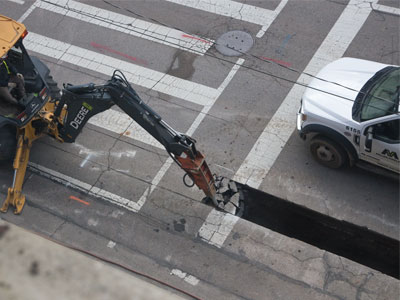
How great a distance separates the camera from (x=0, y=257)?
4.96 meters

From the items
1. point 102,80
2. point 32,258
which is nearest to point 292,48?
point 102,80

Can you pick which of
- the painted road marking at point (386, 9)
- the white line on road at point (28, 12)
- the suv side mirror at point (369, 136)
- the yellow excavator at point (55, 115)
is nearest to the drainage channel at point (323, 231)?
the yellow excavator at point (55, 115)

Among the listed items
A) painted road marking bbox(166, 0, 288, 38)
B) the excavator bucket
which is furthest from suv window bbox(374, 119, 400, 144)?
painted road marking bbox(166, 0, 288, 38)

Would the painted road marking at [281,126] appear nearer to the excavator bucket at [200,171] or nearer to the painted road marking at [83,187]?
the excavator bucket at [200,171]

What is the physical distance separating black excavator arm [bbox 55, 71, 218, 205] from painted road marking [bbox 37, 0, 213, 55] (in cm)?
435

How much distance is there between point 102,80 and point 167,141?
4.31 metres

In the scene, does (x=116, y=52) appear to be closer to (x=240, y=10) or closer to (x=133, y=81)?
(x=133, y=81)

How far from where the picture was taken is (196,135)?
1161 cm

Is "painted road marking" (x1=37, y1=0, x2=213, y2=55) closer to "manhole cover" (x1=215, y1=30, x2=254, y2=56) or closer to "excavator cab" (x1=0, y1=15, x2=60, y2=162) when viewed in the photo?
"manhole cover" (x1=215, y1=30, x2=254, y2=56)

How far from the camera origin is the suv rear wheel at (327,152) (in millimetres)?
10375

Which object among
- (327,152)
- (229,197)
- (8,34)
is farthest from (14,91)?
(327,152)

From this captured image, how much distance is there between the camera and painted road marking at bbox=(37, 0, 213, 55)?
13.5 metres

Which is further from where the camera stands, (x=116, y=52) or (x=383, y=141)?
(x=116, y=52)

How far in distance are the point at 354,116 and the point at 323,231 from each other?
228cm
